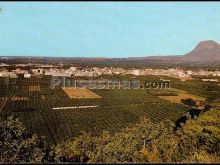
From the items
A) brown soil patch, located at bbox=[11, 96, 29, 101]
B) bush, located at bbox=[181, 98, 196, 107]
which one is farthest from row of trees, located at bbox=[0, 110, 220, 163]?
brown soil patch, located at bbox=[11, 96, 29, 101]

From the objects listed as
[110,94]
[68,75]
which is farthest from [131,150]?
[68,75]

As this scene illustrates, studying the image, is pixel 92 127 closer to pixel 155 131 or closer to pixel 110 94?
pixel 155 131

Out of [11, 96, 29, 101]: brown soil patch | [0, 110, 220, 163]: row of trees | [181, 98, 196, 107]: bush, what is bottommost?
[181, 98, 196, 107]: bush

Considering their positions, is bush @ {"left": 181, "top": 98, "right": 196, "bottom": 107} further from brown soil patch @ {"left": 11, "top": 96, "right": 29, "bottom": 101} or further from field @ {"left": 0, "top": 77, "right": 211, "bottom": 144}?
brown soil patch @ {"left": 11, "top": 96, "right": 29, "bottom": 101}

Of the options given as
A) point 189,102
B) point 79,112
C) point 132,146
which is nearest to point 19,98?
point 79,112

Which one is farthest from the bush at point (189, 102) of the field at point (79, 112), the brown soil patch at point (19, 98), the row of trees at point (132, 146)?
the row of trees at point (132, 146)

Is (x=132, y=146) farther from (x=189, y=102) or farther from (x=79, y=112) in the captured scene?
(x=189, y=102)
